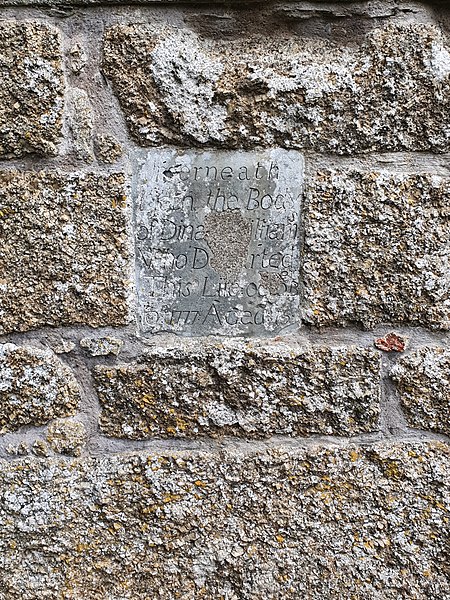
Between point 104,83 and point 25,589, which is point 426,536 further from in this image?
point 104,83

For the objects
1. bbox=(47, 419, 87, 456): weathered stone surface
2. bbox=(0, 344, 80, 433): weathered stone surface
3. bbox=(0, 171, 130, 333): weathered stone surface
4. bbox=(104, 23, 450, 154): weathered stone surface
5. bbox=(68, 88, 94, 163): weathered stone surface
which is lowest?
bbox=(47, 419, 87, 456): weathered stone surface

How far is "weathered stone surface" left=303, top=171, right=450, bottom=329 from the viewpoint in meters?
1.05

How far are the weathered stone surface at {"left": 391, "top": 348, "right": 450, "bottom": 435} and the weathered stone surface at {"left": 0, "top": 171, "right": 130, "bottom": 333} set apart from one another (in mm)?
546

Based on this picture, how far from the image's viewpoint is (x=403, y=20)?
102 cm

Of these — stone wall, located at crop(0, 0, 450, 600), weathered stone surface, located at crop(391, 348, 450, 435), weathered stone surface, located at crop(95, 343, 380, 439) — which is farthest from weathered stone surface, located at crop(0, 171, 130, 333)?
weathered stone surface, located at crop(391, 348, 450, 435)

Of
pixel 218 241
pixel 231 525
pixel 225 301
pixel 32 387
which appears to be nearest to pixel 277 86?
pixel 218 241

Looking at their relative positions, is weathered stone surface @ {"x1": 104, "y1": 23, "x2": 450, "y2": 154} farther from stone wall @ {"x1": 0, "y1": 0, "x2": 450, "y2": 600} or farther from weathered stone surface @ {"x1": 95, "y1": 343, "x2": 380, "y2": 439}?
weathered stone surface @ {"x1": 95, "y1": 343, "x2": 380, "y2": 439}

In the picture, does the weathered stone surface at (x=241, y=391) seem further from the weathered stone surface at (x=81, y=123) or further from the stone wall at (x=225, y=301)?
the weathered stone surface at (x=81, y=123)

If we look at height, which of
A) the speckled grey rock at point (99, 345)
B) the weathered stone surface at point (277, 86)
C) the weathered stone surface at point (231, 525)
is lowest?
the weathered stone surface at point (231, 525)

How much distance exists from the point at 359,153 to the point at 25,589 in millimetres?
1035

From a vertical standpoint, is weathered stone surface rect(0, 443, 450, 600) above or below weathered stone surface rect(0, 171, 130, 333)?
below

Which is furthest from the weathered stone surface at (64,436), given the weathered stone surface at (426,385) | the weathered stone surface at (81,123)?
the weathered stone surface at (426,385)

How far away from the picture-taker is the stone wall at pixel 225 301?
1.02m

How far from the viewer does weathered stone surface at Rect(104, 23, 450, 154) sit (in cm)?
102
